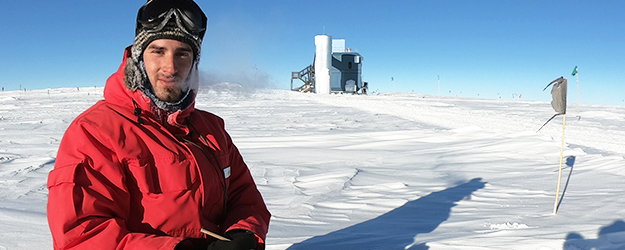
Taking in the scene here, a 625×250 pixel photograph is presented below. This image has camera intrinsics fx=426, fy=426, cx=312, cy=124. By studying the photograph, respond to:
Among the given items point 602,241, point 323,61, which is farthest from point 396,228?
point 323,61

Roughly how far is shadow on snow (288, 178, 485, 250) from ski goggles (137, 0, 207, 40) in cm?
→ 163

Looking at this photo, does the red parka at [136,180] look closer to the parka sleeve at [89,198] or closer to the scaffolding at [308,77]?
the parka sleeve at [89,198]

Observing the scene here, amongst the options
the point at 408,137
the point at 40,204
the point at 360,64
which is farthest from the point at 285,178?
the point at 360,64

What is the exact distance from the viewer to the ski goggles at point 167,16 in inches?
64.0

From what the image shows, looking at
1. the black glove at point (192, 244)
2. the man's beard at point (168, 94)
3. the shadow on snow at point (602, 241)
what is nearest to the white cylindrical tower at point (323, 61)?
the shadow on snow at point (602, 241)

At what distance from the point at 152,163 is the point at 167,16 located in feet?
Answer: 1.87

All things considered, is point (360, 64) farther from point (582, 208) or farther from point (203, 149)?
point (203, 149)

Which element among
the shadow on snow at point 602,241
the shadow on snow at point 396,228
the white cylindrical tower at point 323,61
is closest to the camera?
the shadow on snow at point 602,241

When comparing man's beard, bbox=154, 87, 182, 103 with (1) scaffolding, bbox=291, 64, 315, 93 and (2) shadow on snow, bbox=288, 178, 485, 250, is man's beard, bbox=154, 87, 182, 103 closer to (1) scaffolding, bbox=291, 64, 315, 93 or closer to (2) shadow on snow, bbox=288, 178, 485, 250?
(2) shadow on snow, bbox=288, 178, 485, 250

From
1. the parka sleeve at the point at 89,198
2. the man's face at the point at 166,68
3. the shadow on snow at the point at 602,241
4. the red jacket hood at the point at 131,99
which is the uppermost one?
the man's face at the point at 166,68

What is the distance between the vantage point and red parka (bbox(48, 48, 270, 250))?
1.33 metres

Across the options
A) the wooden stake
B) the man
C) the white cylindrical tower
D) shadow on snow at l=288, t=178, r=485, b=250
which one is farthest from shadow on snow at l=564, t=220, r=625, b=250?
the white cylindrical tower

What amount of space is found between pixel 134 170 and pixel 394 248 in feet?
6.04

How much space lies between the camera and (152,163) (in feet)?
4.95
